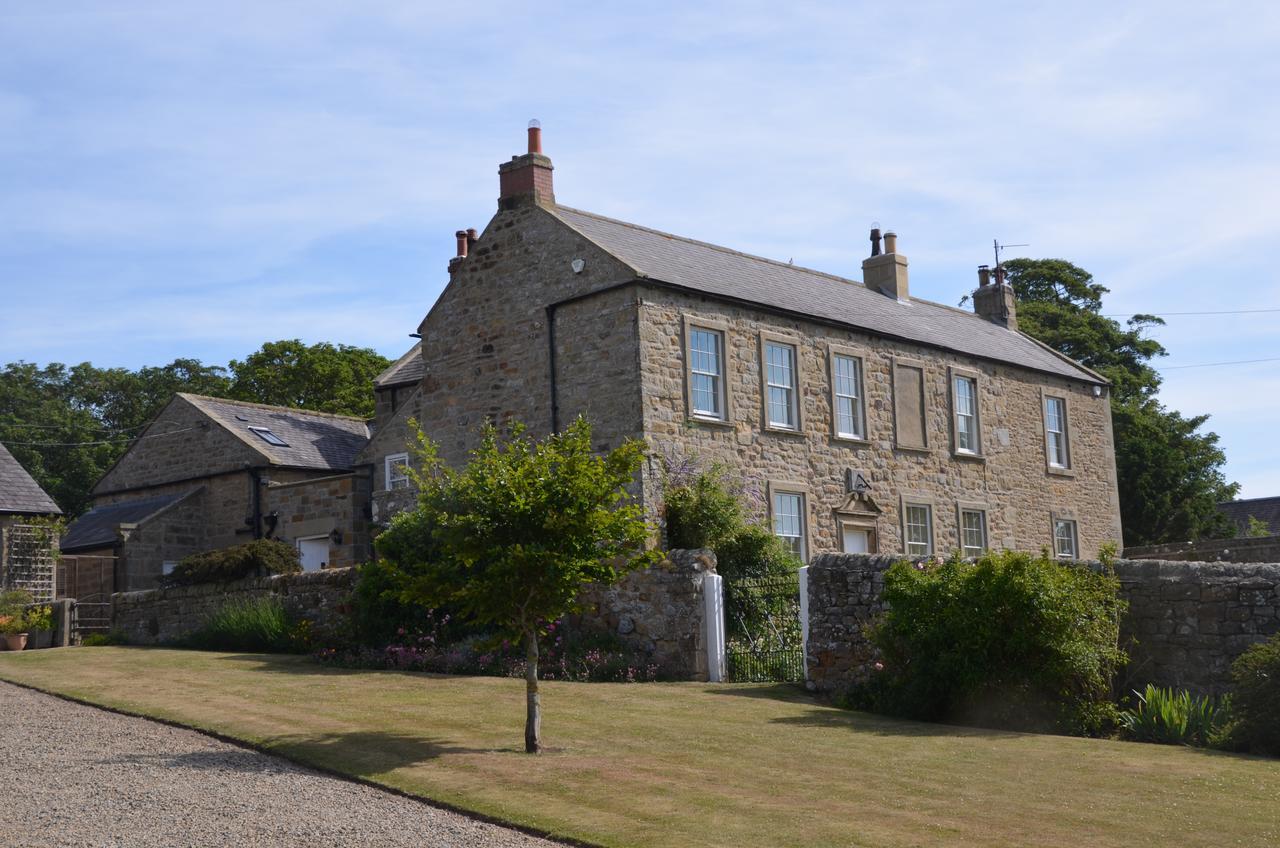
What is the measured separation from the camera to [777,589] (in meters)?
20.1

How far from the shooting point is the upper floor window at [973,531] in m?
28.7

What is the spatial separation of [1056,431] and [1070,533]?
8.17 feet

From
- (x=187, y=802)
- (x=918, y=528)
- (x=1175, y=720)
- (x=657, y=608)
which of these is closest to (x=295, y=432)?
(x=918, y=528)

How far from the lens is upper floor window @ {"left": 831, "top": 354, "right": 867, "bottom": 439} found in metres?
26.4

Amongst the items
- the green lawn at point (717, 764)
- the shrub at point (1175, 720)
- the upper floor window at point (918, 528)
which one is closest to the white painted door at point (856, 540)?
the upper floor window at point (918, 528)

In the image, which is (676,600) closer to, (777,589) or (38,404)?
(777,589)

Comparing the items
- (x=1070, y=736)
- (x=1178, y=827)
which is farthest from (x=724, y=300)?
(x=1178, y=827)

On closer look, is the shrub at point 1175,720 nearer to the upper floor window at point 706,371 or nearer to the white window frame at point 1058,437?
the upper floor window at point 706,371

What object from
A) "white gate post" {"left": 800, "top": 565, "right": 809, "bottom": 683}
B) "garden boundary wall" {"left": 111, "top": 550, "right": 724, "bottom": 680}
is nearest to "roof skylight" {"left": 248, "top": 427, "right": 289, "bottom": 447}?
"garden boundary wall" {"left": 111, "top": 550, "right": 724, "bottom": 680}

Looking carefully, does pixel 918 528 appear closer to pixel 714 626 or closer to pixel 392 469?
pixel 714 626

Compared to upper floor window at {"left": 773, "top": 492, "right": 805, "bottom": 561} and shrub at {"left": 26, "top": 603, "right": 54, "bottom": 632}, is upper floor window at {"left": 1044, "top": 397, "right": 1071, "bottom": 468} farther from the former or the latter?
shrub at {"left": 26, "top": 603, "right": 54, "bottom": 632}

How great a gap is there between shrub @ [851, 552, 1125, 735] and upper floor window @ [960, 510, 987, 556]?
12.7m

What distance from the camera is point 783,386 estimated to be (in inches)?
1001

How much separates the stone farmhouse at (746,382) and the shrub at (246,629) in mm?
4161
